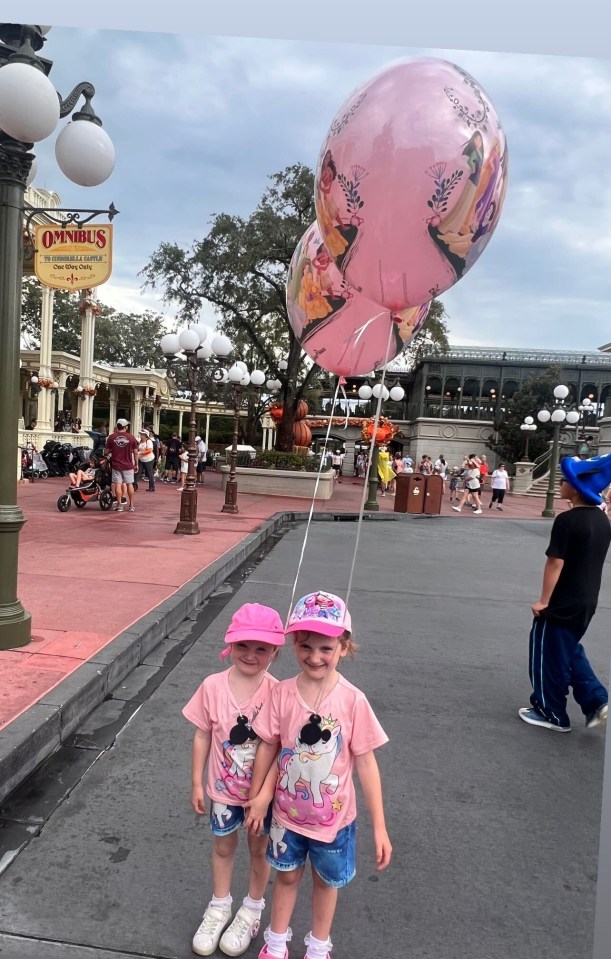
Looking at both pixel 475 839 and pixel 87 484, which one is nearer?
pixel 475 839

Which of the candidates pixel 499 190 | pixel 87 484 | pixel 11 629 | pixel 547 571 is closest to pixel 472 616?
pixel 547 571

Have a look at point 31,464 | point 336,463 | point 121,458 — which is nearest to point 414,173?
point 121,458

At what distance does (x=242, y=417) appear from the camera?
45406mm

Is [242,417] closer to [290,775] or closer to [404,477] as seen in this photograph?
[404,477]

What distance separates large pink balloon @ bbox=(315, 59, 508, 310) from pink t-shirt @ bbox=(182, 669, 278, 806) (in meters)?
1.71

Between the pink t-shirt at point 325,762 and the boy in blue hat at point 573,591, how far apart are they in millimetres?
2052

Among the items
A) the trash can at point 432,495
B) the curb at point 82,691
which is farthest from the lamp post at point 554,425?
the curb at point 82,691

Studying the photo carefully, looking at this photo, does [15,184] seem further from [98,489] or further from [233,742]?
[98,489]

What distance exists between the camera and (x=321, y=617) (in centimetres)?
184

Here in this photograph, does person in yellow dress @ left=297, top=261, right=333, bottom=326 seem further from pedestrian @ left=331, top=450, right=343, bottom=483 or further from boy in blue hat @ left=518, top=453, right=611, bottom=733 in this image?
pedestrian @ left=331, top=450, right=343, bottom=483

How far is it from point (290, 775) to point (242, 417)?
44.1 m

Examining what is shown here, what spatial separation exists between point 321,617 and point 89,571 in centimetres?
572

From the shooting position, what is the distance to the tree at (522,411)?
148 feet

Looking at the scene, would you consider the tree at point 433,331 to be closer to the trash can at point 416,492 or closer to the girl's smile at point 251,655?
the trash can at point 416,492
